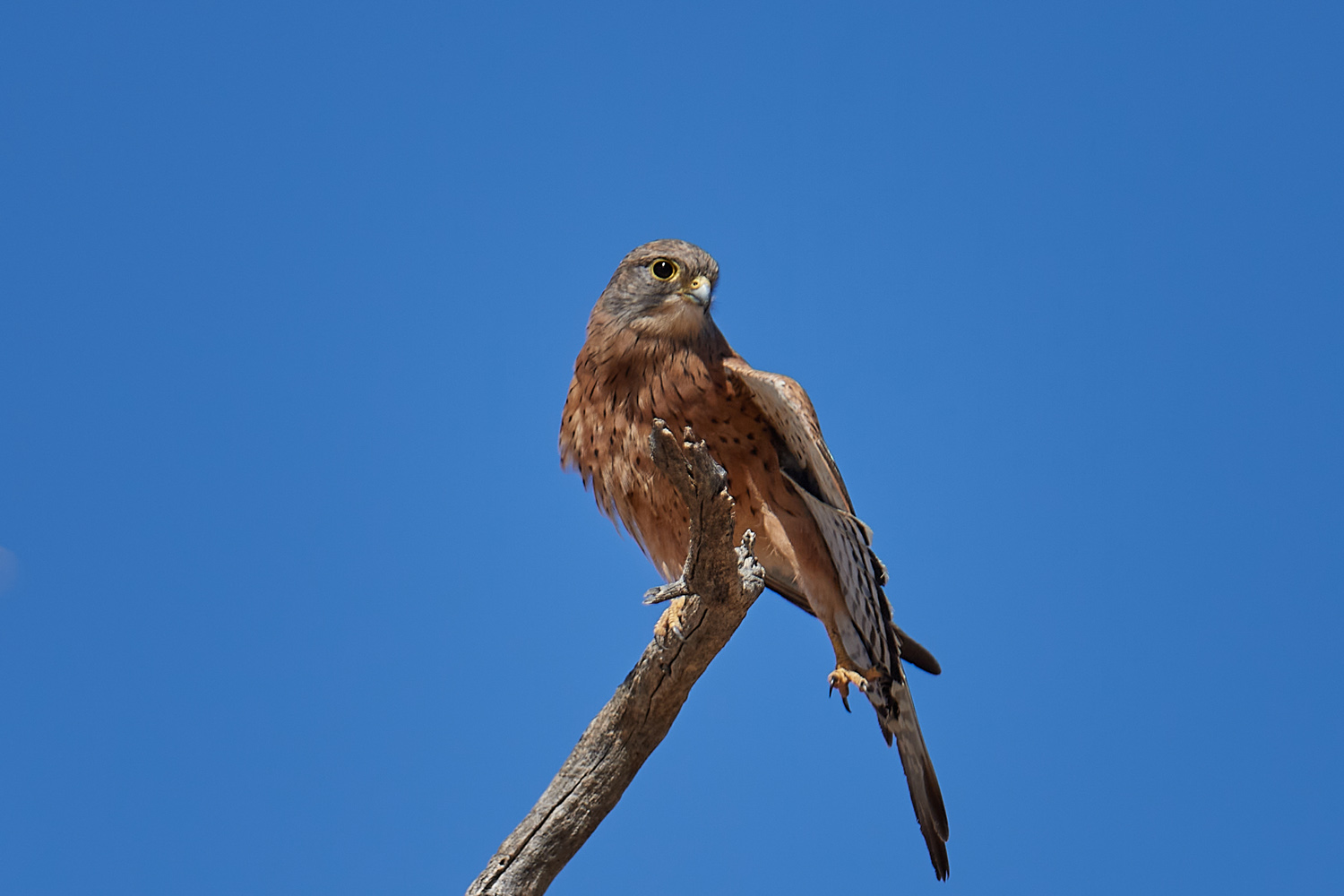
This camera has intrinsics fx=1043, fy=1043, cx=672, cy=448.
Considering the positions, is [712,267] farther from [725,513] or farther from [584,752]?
[584,752]

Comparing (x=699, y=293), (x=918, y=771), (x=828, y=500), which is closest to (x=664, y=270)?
(x=699, y=293)

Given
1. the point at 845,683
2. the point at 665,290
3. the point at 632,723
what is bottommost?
the point at 632,723

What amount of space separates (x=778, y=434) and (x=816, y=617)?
2.70ft

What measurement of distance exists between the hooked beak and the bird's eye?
0.30ft

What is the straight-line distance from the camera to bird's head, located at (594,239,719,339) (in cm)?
368

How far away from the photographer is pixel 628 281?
385 cm

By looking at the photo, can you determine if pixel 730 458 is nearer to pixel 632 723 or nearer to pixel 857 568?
pixel 857 568

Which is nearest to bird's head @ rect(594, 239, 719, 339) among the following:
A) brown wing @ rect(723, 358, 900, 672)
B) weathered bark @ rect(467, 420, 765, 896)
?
brown wing @ rect(723, 358, 900, 672)

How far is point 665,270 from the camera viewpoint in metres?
3.77

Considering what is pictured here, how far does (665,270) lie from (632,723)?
1.60 metres

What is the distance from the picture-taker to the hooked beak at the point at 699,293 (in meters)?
3.68

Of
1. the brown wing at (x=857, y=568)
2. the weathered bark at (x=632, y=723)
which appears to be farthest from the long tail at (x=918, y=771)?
the weathered bark at (x=632, y=723)

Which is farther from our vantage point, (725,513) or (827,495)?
(827,495)

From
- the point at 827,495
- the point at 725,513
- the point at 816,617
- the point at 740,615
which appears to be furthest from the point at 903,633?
the point at 725,513
